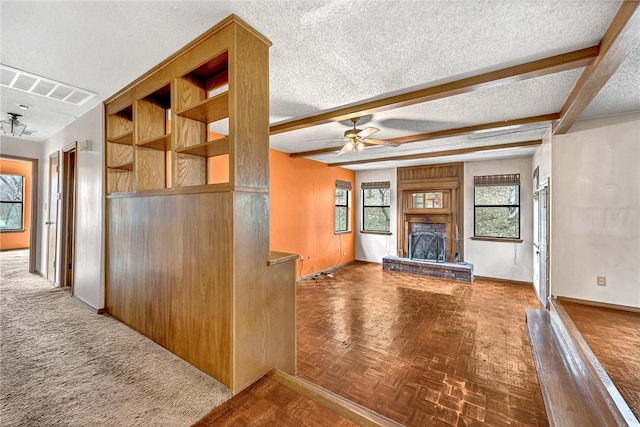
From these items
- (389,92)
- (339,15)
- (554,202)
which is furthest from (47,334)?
(554,202)

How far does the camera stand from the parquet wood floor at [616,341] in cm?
193

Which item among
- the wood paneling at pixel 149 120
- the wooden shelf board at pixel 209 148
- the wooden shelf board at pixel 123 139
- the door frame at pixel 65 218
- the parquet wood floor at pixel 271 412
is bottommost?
the parquet wood floor at pixel 271 412

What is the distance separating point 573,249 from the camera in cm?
340

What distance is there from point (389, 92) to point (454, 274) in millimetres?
4530

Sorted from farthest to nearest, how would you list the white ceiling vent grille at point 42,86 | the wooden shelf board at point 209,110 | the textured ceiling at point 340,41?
1. the white ceiling vent grille at point 42,86
2. the wooden shelf board at point 209,110
3. the textured ceiling at point 340,41

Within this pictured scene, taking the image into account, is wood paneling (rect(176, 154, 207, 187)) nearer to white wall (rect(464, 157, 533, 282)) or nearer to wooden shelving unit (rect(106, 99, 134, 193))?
wooden shelving unit (rect(106, 99, 134, 193))

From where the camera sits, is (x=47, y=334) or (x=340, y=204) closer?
(x=47, y=334)

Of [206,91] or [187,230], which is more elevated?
[206,91]

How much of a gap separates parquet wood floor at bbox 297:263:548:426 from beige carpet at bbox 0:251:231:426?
1150mm

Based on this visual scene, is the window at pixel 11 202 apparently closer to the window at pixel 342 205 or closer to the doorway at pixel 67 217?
the doorway at pixel 67 217

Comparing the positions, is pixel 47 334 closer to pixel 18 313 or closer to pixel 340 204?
pixel 18 313

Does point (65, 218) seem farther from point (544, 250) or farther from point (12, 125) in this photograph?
point (544, 250)

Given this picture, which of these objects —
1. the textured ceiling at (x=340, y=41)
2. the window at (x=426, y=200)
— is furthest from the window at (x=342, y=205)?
the textured ceiling at (x=340, y=41)

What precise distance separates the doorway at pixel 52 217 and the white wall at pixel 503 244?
7.44 metres
